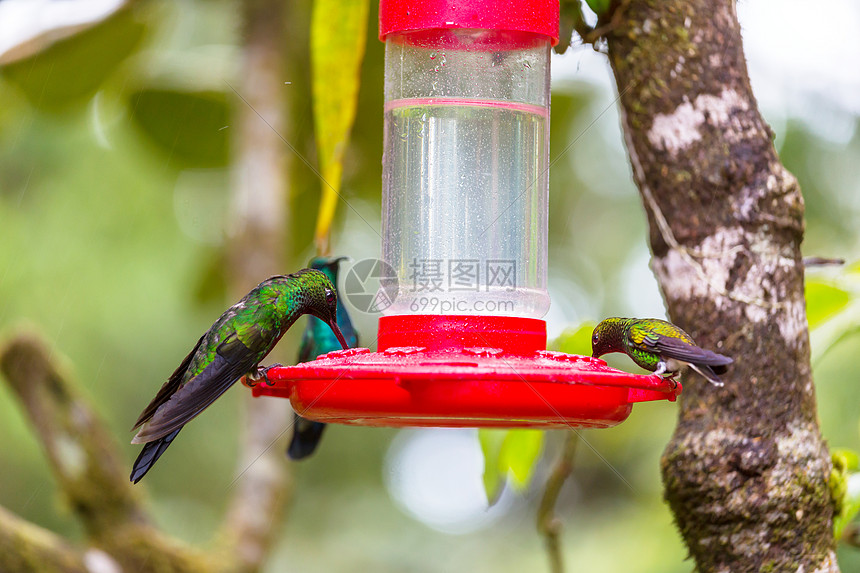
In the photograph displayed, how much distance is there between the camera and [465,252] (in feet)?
8.52

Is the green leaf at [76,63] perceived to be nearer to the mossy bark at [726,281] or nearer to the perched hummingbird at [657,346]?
the mossy bark at [726,281]

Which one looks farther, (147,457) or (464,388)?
(147,457)

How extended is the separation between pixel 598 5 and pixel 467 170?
0.67 meters

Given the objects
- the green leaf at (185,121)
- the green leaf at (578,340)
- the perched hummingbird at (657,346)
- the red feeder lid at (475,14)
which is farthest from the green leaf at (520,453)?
the green leaf at (185,121)

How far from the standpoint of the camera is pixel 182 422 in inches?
77.3

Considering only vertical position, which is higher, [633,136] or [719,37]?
[719,37]

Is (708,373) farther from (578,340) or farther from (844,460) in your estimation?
(578,340)

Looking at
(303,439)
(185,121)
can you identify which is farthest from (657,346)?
(185,121)

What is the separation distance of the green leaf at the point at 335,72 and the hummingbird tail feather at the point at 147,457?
32.8 inches

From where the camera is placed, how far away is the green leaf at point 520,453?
2787mm

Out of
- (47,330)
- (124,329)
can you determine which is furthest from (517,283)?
(124,329)

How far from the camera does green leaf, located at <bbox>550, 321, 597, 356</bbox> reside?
2.59 metres

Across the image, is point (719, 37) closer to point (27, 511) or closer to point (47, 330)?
point (47, 330)

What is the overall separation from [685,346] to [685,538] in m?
0.48
